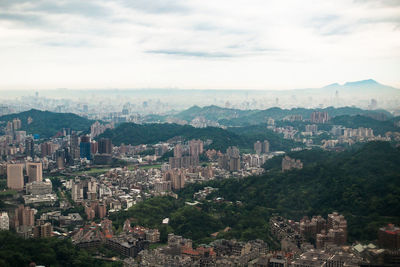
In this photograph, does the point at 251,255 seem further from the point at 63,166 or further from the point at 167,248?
the point at 63,166

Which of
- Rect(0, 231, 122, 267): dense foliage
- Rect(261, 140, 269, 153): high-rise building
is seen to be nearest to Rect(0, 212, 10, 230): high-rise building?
Rect(0, 231, 122, 267): dense foliage

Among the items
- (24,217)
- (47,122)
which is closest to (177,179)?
(24,217)

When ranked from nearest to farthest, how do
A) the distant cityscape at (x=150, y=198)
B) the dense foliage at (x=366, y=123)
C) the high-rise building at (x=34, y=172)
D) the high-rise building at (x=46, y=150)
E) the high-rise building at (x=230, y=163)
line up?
the distant cityscape at (x=150, y=198) < the high-rise building at (x=34, y=172) < the high-rise building at (x=230, y=163) < the dense foliage at (x=366, y=123) < the high-rise building at (x=46, y=150)

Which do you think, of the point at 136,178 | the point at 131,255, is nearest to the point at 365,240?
the point at 131,255

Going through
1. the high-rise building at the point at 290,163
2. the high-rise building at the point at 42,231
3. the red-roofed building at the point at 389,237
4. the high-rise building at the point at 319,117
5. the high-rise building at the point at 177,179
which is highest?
the high-rise building at the point at 319,117

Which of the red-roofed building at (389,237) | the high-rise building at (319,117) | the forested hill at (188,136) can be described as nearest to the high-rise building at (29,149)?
the forested hill at (188,136)

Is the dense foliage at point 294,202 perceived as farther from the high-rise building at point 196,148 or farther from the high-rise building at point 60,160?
the high-rise building at point 196,148
